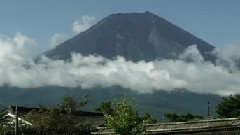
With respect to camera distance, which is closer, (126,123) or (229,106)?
(126,123)

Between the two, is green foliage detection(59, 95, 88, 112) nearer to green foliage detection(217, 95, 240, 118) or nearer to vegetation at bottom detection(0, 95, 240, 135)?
vegetation at bottom detection(0, 95, 240, 135)

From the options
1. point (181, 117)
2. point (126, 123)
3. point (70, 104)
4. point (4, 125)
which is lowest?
point (181, 117)

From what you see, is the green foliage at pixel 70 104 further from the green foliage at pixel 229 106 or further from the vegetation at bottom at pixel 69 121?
the green foliage at pixel 229 106

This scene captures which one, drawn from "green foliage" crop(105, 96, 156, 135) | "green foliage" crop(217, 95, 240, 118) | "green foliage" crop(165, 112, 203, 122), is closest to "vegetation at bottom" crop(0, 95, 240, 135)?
"green foliage" crop(105, 96, 156, 135)

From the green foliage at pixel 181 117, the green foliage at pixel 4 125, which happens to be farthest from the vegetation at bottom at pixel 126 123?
the green foliage at pixel 181 117

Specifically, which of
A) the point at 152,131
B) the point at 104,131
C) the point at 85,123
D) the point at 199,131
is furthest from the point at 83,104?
the point at 199,131

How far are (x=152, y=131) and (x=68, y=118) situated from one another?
10.2m

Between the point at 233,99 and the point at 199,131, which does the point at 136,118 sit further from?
the point at 233,99

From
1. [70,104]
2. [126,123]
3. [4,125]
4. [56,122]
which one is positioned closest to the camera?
[126,123]

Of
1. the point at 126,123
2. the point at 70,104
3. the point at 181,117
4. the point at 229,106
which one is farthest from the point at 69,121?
the point at 181,117

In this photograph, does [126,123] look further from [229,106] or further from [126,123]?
[229,106]

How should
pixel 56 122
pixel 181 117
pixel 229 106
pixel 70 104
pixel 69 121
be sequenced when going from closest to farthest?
1. pixel 56 122
2. pixel 69 121
3. pixel 70 104
4. pixel 229 106
5. pixel 181 117

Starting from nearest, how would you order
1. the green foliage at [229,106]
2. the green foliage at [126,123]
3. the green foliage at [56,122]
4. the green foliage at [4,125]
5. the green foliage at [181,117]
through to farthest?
the green foliage at [126,123] → the green foliage at [4,125] → the green foliage at [56,122] → the green foliage at [229,106] → the green foliage at [181,117]

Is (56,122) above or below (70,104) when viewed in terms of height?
below
